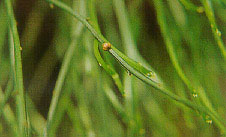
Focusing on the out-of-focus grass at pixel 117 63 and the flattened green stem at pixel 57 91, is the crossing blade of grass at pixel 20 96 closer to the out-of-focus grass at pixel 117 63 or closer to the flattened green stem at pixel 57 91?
the flattened green stem at pixel 57 91

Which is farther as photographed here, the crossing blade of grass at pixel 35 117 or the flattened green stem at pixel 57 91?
the crossing blade of grass at pixel 35 117

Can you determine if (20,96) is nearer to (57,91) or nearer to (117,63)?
(57,91)

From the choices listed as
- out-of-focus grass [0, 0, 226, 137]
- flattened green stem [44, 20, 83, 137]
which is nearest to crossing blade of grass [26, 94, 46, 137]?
out-of-focus grass [0, 0, 226, 137]

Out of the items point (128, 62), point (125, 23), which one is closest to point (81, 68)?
point (125, 23)

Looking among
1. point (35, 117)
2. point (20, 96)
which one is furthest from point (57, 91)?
point (35, 117)

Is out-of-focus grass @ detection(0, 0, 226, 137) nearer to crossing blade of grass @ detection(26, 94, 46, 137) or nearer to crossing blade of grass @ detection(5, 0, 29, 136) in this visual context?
crossing blade of grass @ detection(26, 94, 46, 137)

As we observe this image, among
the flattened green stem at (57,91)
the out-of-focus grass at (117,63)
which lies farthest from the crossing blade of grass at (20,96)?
the out-of-focus grass at (117,63)

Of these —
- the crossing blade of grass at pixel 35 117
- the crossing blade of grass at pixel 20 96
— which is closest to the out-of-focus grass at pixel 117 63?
the crossing blade of grass at pixel 35 117

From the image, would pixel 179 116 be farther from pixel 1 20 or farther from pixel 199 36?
pixel 1 20

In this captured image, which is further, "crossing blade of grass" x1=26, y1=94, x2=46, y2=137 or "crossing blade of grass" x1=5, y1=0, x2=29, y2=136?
"crossing blade of grass" x1=26, y1=94, x2=46, y2=137

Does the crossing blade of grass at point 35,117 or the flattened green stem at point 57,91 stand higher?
the flattened green stem at point 57,91

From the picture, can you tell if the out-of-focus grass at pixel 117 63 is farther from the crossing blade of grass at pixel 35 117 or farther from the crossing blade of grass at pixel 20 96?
the crossing blade of grass at pixel 20 96
